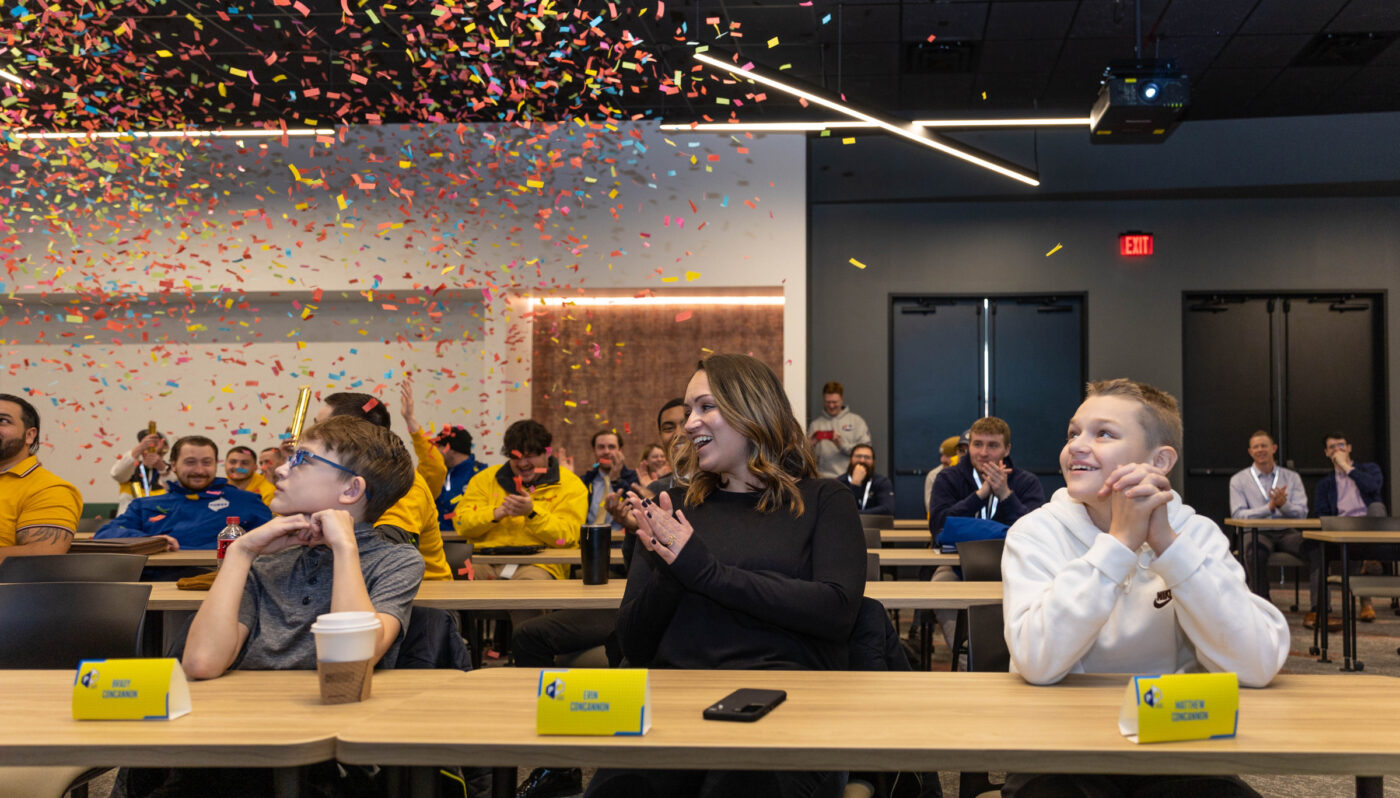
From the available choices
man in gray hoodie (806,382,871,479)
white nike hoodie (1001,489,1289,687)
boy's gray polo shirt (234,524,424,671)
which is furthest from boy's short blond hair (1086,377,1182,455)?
man in gray hoodie (806,382,871,479)

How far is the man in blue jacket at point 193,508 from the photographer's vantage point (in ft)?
16.5

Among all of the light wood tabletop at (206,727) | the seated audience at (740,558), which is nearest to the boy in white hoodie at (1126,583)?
the seated audience at (740,558)

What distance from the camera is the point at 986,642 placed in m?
2.19

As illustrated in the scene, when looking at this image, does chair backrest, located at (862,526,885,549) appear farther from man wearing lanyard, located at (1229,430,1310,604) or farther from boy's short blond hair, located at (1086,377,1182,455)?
man wearing lanyard, located at (1229,430,1310,604)

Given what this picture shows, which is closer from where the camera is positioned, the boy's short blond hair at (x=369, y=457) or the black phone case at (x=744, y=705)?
the black phone case at (x=744, y=705)

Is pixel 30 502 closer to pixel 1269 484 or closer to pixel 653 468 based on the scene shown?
pixel 653 468

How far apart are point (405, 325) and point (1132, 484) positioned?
29.2 feet

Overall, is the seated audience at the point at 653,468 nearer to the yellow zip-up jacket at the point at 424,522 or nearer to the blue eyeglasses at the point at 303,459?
the yellow zip-up jacket at the point at 424,522

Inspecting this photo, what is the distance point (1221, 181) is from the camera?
9.35 meters

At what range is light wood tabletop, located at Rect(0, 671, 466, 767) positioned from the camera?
54.2 inches

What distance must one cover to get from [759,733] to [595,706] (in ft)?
0.75

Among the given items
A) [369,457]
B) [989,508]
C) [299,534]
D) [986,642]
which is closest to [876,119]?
[989,508]

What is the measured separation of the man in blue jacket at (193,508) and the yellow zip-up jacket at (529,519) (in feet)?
3.39

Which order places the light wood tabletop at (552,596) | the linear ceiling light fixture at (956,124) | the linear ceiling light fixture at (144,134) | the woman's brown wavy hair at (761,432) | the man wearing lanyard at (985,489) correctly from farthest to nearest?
the linear ceiling light fixture at (144,134)
the linear ceiling light fixture at (956,124)
the man wearing lanyard at (985,489)
the light wood tabletop at (552,596)
the woman's brown wavy hair at (761,432)
